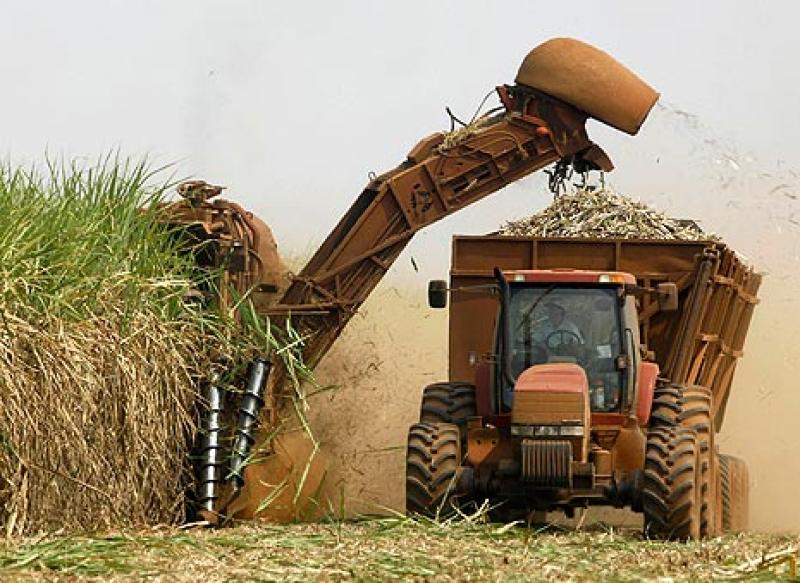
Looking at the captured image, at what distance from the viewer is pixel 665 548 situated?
11625mm

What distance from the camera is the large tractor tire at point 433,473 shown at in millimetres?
12875

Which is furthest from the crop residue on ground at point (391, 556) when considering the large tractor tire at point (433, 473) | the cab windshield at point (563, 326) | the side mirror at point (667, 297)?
the side mirror at point (667, 297)

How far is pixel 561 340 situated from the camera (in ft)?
43.6

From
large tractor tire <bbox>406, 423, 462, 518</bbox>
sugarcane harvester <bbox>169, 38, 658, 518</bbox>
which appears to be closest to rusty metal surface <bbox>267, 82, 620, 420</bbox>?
sugarcane harvester <bbox>169, 38, 658, 518</bbox>

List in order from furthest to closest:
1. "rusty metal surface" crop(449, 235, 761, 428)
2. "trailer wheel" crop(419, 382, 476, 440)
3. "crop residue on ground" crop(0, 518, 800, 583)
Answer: "rusty metal surface" crop(449, 235, 761, 428) < "trailer wheel" crop(419, 382, 476, 440) < "crop residue on ground" crop(0, 518, 800, 583)

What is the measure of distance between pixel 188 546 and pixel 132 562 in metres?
1.10

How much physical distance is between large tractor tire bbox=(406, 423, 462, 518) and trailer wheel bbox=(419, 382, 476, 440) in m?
0.45

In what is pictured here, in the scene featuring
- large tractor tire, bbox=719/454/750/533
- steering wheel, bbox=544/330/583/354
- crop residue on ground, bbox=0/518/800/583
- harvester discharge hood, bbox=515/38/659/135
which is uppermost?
harvester discharge hood, bbox=515/38/659/135

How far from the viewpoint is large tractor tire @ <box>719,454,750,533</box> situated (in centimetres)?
1476

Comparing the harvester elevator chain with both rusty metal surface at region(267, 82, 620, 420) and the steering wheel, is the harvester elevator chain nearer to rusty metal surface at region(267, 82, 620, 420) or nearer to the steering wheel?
the steering wheel

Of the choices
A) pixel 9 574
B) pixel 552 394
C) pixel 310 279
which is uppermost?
pixel 310 279

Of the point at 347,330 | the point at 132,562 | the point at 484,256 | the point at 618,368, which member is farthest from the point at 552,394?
the point at 347,330

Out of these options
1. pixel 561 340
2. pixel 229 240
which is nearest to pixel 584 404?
pixel 561 340

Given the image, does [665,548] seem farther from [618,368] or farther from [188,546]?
[188,546]
